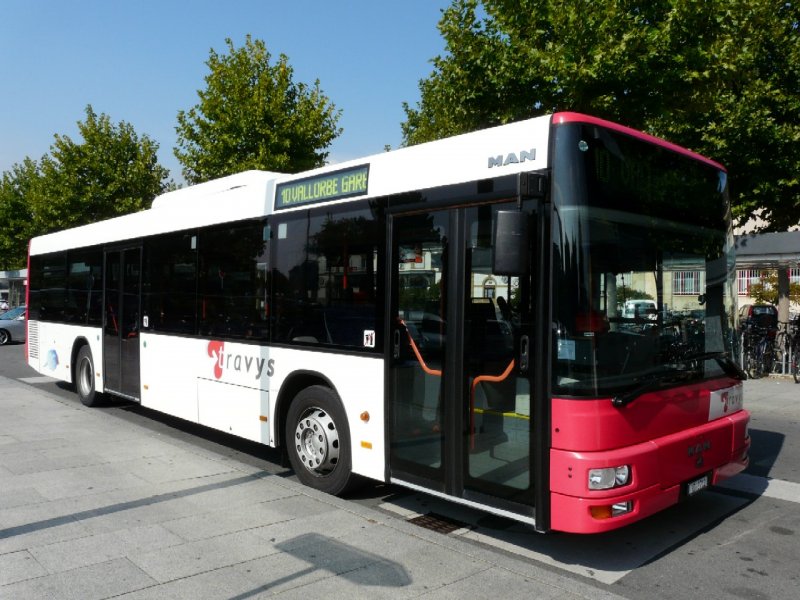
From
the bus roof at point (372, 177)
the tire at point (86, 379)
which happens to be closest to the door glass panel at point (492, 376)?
the bus roof at point (372, 177)

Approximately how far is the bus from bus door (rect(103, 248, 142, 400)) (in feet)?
8.02

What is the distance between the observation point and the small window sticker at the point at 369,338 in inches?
217

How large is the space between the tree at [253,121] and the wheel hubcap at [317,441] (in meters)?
13.3

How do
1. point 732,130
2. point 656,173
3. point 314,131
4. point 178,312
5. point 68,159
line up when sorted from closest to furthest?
1. point 656,173
2. point 178,312
3. point 732,130
4. point 314,131
5. point 68,159

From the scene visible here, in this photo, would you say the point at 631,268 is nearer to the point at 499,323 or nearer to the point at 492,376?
the point at 499,323

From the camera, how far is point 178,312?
27.1 feet

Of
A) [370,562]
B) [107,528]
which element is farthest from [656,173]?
[107,528]

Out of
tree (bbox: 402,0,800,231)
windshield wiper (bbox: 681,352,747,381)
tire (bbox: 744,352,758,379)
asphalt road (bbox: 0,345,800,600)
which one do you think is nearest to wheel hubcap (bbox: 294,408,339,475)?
asphalt road (bbox: 0,345,800,600)

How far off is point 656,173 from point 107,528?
4.78 meters

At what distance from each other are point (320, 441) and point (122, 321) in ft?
16.2

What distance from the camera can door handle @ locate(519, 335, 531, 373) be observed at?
14.3 feet

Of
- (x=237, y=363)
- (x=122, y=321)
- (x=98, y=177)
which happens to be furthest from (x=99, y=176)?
(x=237, y=363)

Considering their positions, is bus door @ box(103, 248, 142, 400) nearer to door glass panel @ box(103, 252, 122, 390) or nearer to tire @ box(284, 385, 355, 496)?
door glass panel @ box(103, 252, 122, 390)

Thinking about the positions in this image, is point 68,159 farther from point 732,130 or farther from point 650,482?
point 650,482
